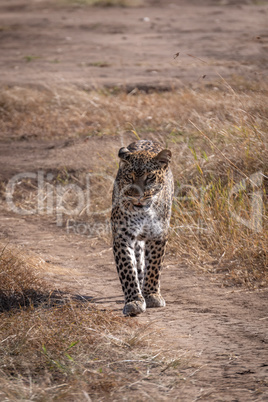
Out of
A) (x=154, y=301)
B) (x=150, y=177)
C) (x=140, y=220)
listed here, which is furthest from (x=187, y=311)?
(x=150, y=177)

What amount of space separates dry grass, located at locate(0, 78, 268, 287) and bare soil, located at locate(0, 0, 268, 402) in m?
0.32

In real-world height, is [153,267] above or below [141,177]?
below

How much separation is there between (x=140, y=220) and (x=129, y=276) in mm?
479

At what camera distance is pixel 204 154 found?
775 cm

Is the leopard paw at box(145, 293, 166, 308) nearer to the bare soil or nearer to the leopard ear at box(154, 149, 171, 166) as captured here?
the bare soil

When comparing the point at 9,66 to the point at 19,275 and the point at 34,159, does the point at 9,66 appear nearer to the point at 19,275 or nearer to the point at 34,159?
the point at 34,159

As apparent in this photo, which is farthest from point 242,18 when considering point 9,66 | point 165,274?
point 165,274

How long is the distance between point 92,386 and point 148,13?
2021 centimetres

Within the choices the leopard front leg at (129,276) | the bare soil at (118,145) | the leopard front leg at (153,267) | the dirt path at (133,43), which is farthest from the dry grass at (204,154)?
the dirt path at (133,43)

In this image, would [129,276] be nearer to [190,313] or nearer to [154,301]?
[154,301]

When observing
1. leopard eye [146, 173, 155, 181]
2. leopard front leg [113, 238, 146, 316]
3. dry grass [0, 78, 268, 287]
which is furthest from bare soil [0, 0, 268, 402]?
leopard eye [146, 173, 155, 181]

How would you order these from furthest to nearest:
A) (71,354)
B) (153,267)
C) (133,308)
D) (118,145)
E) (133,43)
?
(133,43) → (118,145) → (153,267) → (133,308) → (71,354)

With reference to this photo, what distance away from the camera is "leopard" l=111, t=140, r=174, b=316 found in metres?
5.42

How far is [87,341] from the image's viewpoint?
458 cm
